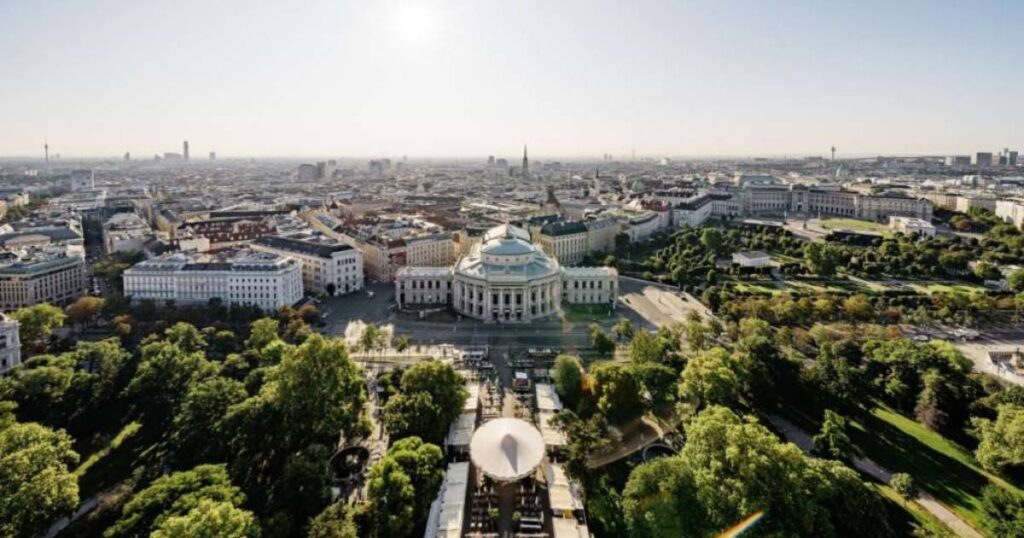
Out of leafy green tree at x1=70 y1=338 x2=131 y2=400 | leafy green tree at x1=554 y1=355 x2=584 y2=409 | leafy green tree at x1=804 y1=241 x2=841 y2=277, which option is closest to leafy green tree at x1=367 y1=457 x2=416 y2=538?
leafy green tree at x1=554 y1=355 x2=584 y2=409

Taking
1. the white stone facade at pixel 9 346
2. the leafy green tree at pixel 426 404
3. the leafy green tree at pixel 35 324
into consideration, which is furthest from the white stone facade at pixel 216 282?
the leafy green tree at pixel 426 404

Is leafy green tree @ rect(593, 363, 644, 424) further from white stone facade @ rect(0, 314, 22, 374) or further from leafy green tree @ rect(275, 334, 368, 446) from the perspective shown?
white stone facade @ rect(0, 314, 22, 374)

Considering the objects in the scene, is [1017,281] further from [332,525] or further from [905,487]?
[332,525]

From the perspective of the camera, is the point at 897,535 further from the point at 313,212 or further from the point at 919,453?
the point at 313,212

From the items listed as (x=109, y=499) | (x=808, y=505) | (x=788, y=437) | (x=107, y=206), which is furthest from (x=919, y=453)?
(x=107, y=206)

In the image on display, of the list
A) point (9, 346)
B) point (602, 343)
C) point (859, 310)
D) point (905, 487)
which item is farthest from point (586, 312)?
point (9, 346)
